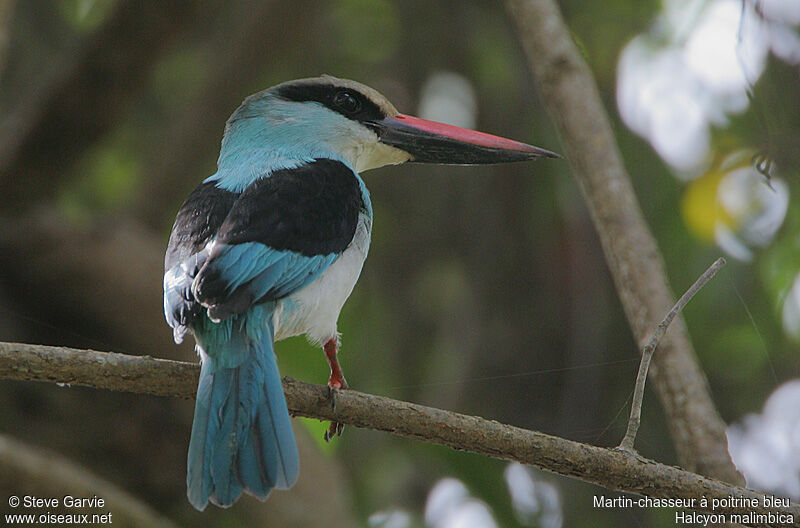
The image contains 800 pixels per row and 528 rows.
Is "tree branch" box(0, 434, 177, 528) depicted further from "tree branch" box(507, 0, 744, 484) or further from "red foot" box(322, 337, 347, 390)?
"tree branch" box(507, 0, 744, 484)

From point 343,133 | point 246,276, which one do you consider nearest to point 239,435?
point 246,276

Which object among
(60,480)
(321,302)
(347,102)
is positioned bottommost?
(60,480)

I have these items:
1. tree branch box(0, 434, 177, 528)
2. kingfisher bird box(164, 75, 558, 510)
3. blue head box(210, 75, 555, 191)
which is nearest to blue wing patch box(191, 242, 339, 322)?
kingfisher bird box(164, 75, 558, 510)

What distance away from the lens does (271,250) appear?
7.91 feet

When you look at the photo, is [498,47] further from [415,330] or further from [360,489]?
[360,489]

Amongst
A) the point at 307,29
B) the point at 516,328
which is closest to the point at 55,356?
the point at 516,328

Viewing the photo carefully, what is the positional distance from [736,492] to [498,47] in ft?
11.6

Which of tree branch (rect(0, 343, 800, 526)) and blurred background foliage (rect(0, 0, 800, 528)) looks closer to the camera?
tree branch (rect(0, 343, 800, 526))

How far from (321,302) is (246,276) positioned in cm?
29

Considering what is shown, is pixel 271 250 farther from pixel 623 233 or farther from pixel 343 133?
pixel 623 233

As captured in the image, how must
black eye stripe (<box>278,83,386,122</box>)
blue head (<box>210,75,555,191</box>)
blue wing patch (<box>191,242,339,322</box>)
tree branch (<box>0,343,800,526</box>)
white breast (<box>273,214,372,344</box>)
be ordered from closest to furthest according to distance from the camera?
1. tree branch (<box>0,343,800,526</box>)
2. blue wing patch (<box>191,242,339,322</box>)
3. white breast (<box>273,214,372,344</box>)
4. blue head (<box>210,75,555,191</box>)
5. black eye stripe (<box>278,83,386,122</box>)

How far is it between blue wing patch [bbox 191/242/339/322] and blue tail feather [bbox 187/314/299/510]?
0.13 m

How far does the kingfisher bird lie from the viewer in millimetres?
2182

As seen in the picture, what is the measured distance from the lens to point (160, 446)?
4.01 meters
